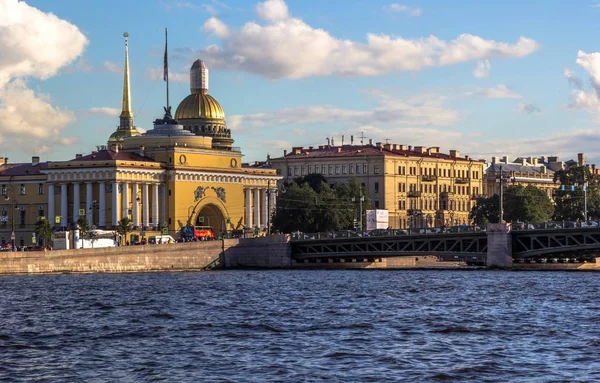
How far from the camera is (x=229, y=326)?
4309 centimetres

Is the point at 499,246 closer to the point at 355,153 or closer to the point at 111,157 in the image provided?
the point at 111,157

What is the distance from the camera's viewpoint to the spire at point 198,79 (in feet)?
480

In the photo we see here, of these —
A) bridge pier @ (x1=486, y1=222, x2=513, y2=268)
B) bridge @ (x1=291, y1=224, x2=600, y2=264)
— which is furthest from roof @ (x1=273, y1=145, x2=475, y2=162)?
bridge pier @ (x1=486, y1=222, x2=513, y2=268)

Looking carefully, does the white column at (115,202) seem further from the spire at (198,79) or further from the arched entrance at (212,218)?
the spire at (198,79)

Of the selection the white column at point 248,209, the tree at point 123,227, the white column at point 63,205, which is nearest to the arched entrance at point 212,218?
the white column at point 248,209

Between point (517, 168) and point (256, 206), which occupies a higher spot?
point (517, 168)

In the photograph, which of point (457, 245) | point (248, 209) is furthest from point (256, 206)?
point (457, 245)

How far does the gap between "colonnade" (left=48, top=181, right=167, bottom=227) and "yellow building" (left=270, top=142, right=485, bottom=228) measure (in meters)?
31.1

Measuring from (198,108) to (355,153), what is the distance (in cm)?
1653

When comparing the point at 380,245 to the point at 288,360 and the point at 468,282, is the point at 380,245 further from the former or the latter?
the point at 288,360

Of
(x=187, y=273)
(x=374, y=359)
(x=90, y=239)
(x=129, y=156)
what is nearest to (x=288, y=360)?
(x=374, y=359)

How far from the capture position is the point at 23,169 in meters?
123

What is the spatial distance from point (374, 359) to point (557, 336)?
6.99 meters

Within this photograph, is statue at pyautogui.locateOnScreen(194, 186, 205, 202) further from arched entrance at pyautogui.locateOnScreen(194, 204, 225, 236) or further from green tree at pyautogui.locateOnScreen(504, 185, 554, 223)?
green tree at pyautogui.locateOnScreen(504, 185, 554, 223)
